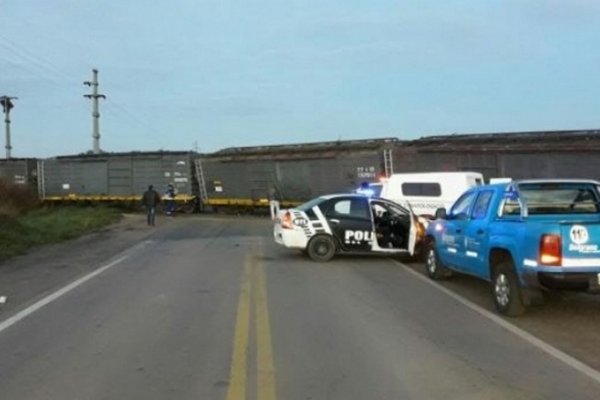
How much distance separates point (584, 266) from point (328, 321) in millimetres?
3143

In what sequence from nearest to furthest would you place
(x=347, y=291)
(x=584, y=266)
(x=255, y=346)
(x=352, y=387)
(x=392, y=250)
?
(x=352, y=387), (x=255, y=346), (x=584, y=266), (x=347, y=291), (x=392, y=250)

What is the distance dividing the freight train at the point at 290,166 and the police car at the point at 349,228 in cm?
1278

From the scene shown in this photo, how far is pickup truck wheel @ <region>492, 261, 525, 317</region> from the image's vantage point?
10.3m

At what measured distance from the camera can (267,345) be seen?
8.42 meters

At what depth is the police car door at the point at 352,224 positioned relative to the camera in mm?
18016

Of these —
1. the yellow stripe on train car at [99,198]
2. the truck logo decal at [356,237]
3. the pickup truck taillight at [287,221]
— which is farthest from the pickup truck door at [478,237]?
the yellow stripe on train car at [99,198]

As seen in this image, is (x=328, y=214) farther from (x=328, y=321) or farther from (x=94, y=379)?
(x=94, y=379)

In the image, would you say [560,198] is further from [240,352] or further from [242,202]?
[242,202]

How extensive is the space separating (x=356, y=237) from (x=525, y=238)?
Answer: 833cm

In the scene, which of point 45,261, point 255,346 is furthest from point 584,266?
point 45,261

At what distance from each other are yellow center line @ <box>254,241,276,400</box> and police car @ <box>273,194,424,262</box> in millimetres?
5261

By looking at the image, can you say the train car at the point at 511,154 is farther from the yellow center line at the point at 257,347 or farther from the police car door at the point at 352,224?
the yellow center line at the point at 257,347

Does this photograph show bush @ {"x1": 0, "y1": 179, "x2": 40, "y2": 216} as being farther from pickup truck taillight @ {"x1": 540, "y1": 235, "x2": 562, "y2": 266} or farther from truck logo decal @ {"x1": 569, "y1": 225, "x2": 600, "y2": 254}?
truck logo decal @ {"x1": 569, "y1": 225, "x2": 600, "y2": 254}

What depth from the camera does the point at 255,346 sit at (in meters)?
8.38
